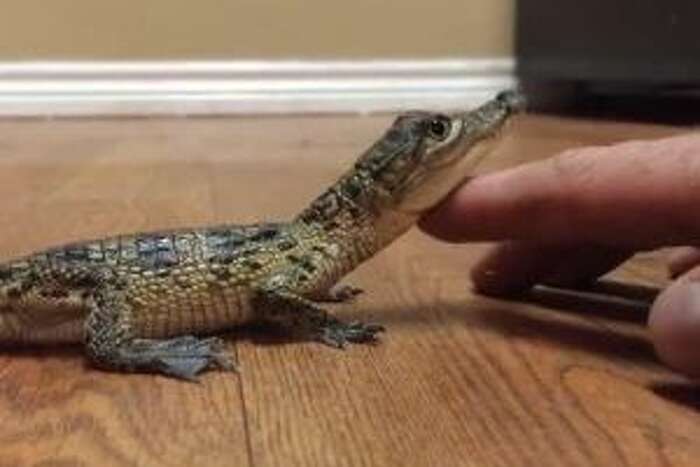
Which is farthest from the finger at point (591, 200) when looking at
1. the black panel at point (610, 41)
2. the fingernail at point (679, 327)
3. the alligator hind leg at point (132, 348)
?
the black panel at point (610, 41)

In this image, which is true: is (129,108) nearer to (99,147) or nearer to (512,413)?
(99,147)

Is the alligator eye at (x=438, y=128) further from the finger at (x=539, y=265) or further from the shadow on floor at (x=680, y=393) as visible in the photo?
the shadow on floor at (x=680, y=393)

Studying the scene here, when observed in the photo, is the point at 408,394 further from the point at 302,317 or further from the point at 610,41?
the point at 610,41

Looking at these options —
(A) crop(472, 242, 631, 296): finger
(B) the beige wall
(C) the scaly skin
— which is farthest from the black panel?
(C) the scaly skin

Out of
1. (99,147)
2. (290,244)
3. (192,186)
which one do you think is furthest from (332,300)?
(99,147)

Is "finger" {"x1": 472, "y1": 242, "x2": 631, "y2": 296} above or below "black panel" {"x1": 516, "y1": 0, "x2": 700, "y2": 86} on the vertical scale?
above

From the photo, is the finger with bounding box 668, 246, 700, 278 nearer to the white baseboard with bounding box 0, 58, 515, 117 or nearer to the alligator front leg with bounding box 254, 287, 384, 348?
the alligator front leg with bounding box 254, 287, 384, 348

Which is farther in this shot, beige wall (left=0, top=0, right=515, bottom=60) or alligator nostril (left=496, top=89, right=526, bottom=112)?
beige wall (left=0, top=0, right=515, bottom=60)
